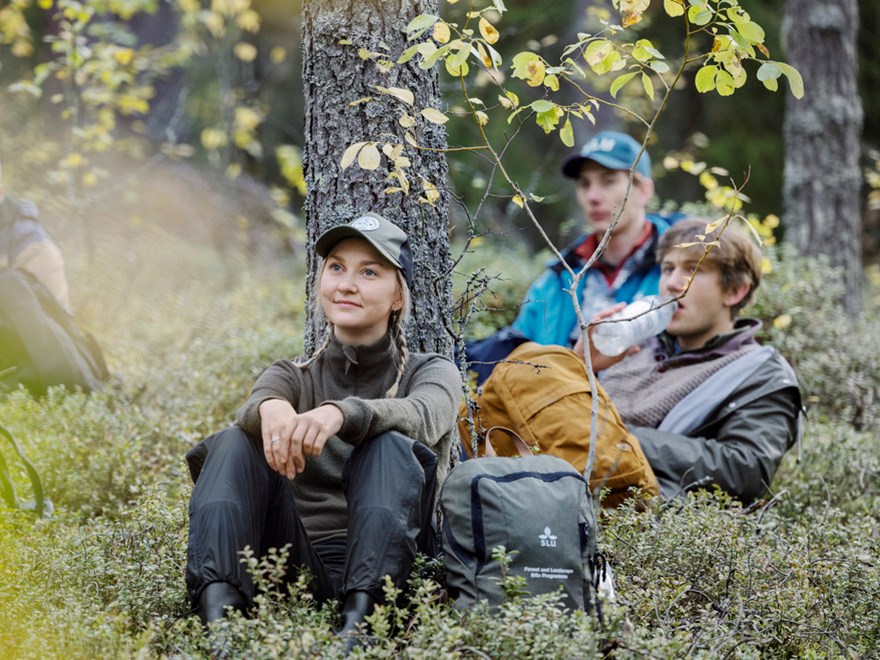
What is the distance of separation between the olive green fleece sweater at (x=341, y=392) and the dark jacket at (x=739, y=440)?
1.25 meters

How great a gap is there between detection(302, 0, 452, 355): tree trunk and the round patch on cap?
1.14 ft

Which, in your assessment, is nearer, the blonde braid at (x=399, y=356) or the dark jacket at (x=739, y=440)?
the blonde braid at (x=399, y=356)

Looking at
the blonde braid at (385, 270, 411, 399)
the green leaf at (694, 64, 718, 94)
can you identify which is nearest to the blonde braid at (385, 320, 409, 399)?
the blonde braid at (385, 270, 411, 399)

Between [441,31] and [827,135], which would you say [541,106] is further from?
[827,135]

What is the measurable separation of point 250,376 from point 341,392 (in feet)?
8.18

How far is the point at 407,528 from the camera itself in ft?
10.8

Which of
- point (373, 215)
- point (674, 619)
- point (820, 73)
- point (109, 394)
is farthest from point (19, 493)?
point (820, 73)

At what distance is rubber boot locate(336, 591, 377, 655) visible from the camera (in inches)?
121

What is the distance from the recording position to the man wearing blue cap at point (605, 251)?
6.04 m

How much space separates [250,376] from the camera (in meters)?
6.12

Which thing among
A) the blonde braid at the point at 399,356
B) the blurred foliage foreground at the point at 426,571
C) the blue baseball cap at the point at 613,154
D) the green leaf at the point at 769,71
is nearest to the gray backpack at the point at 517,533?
the blurred foliage foreground at the point at 426,571

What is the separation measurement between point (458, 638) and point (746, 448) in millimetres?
2376

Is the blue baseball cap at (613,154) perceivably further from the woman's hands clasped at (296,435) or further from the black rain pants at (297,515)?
the woman's hands clasped at (296,435)

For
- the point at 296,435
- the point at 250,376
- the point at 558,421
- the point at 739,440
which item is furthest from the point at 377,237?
the point at 250,376
